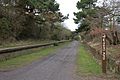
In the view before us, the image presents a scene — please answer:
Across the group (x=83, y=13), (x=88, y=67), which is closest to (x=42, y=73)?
(x=88, y=67)

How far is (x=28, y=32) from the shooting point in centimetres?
6116

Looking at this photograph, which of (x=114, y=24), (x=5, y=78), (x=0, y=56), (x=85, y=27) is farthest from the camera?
(x=85, y=27)

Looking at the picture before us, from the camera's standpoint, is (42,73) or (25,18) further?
(25,18)

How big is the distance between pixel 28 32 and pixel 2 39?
19.4 metres

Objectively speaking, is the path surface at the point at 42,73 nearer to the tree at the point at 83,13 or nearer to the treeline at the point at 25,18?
the treeline at the point at 25,18

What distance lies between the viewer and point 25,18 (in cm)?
5444

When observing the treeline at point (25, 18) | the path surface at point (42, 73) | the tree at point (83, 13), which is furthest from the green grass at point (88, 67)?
the tree at point (83, 13)

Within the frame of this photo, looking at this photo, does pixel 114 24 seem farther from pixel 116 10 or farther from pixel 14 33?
pixel 14 33

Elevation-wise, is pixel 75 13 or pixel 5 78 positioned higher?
pixel 75 13

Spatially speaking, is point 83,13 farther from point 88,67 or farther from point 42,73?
point 42,73

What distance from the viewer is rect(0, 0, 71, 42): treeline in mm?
41438

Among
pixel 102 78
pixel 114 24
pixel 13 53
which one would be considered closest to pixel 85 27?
pixel 114 24

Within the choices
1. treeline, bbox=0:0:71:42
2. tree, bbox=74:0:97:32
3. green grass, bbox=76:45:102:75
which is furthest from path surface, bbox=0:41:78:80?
tree, bbox=74:0:97:32

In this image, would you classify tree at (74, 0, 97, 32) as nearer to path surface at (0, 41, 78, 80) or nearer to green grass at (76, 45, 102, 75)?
green grass at (76, 45, 102, 75)
